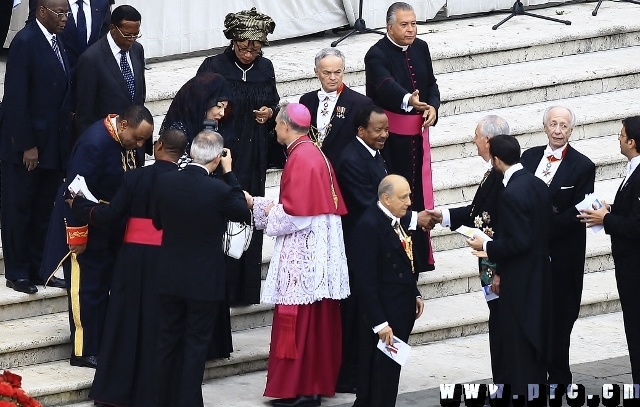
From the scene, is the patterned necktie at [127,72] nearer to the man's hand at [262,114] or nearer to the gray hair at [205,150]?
the man's hand at [262,114]

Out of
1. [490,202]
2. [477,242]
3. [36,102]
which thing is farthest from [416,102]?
[36,102]

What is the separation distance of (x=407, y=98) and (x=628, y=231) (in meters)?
2.23

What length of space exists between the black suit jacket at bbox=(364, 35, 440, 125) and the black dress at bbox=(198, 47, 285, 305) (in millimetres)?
820

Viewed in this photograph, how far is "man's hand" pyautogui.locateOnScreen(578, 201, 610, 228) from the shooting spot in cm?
1013

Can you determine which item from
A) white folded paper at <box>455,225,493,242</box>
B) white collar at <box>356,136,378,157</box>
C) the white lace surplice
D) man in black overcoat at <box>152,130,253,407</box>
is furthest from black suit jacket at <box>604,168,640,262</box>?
man in black overcoat at <box>152,130,253,407</box>

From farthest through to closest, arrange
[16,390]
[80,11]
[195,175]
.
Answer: [80,11] → [195,175] → [16,390]

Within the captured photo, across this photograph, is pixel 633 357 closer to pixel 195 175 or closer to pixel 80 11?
pixel 195 175

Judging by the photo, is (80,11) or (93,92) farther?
(80,11)

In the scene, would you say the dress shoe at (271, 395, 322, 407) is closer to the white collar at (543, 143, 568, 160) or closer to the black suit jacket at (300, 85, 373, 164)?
the black suit jacket at (300, 85, 373, 164)

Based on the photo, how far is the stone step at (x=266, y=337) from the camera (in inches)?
403

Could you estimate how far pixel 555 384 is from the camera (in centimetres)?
1054

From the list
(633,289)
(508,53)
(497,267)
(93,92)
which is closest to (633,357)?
(633,289)

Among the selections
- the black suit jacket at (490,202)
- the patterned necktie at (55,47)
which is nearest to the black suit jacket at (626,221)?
the black suit jacket at (490,202)

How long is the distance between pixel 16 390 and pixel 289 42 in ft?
27.3
